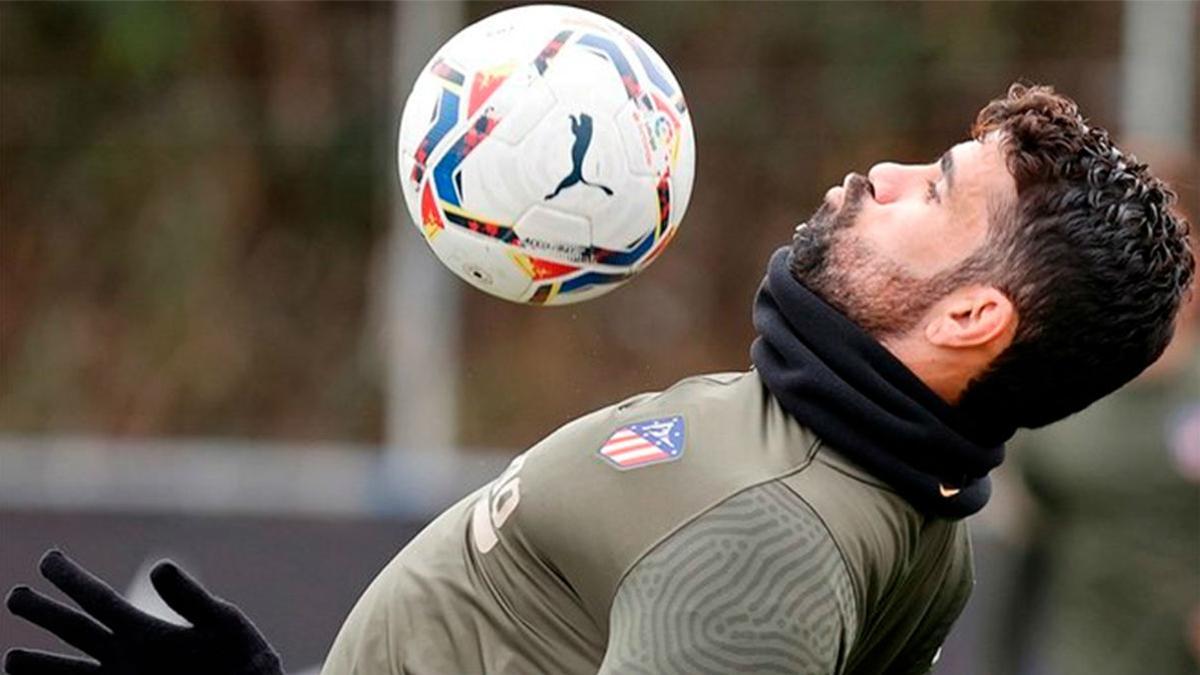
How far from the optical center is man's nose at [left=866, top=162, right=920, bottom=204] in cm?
347

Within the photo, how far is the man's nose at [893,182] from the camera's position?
11.4 ft

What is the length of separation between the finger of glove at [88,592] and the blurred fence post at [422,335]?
5578 mm

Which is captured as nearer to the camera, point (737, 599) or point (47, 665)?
point (737, 599)

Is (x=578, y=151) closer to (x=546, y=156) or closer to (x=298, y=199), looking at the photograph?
(x=546, y=156)

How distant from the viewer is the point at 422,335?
9.51m

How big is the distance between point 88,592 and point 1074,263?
1580mm

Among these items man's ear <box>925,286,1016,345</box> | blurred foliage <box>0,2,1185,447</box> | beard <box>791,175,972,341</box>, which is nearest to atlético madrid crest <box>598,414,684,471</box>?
beard <box>791,175,972,341</box>

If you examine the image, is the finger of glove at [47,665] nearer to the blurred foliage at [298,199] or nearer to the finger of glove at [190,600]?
the finger of glove at [190,600]

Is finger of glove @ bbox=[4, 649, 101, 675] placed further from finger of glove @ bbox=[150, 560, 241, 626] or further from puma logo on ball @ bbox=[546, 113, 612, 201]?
puma logo on ball @ bbox=[546, 113, 612, 201]

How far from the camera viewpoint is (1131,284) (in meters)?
3.32

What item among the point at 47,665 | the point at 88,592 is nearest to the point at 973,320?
the point at 88,592

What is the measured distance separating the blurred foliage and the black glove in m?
7.23

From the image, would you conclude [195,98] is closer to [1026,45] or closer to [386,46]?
[386,46]

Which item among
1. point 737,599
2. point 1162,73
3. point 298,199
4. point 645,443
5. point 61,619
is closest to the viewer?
point 737,599
